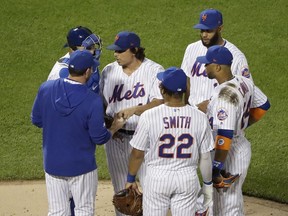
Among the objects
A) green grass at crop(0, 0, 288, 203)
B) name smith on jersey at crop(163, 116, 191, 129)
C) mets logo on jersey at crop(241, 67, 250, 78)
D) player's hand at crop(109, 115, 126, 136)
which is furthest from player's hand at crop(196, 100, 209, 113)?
green grass at crop(0, 0, 288, 203)

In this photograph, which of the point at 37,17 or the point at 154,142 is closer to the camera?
the point at 154,142

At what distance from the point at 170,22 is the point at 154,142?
7878 millimetres

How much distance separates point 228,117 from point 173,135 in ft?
2.13

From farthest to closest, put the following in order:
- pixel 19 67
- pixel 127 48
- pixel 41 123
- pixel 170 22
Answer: pixel 170 22 < pixel 19 67 < pixel 127 48 < pixel 41 123

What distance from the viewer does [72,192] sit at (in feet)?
24.1

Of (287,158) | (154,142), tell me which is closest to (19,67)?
(287,158)

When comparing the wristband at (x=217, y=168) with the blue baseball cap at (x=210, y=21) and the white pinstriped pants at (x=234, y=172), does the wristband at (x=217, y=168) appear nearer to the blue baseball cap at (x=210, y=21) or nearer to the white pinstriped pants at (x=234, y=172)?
the white pinstriped pants at (x=234, y=172)

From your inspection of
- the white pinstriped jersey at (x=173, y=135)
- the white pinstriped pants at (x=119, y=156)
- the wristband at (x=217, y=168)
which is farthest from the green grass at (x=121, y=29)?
the white pinstriped jersey at (x=173, y=135)

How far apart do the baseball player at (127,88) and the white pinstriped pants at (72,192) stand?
2.87 ft

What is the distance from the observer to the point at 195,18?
14.5m

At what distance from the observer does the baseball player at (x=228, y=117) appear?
7.22 metres

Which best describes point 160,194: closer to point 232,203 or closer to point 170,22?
point 232,203

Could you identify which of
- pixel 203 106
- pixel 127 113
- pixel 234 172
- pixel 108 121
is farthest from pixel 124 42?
pixel 234 172

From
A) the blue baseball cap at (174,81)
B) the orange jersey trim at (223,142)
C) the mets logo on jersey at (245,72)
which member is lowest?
the orange jersey trim at (223,142)
